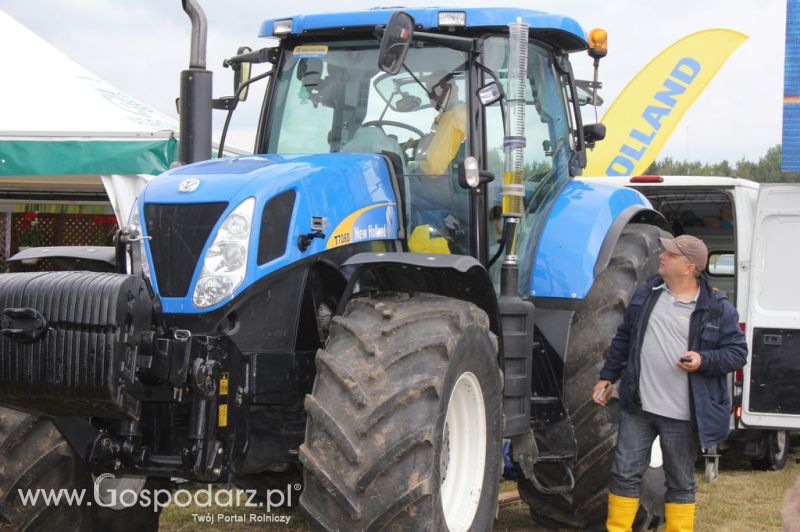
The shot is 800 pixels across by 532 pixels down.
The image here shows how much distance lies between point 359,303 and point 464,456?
89cm

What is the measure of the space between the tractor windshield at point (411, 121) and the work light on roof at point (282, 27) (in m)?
0.16

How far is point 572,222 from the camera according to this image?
6.09 metres

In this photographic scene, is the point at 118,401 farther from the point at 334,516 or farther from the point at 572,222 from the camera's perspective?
the point at 572,222

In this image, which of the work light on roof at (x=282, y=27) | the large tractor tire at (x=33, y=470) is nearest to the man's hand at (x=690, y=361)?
the work light on roof at (x=282, y=27)

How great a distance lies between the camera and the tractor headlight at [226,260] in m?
4.52

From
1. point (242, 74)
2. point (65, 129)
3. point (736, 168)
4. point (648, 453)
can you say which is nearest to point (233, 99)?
point (242, 74)

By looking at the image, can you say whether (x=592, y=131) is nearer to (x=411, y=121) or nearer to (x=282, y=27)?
(x=411, y=121)

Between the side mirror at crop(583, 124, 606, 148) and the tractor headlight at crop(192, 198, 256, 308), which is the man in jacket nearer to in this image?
the side mirror at crop(583, 124, 606, 148)

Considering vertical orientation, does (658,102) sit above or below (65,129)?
above

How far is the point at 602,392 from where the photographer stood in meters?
5.73

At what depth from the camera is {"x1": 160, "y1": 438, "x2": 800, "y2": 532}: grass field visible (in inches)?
261

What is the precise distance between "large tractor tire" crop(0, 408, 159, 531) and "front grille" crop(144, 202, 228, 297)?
35.3 inches

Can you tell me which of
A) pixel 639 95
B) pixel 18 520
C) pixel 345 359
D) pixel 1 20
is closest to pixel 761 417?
pixel 345 359

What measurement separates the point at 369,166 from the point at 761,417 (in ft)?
14.6
